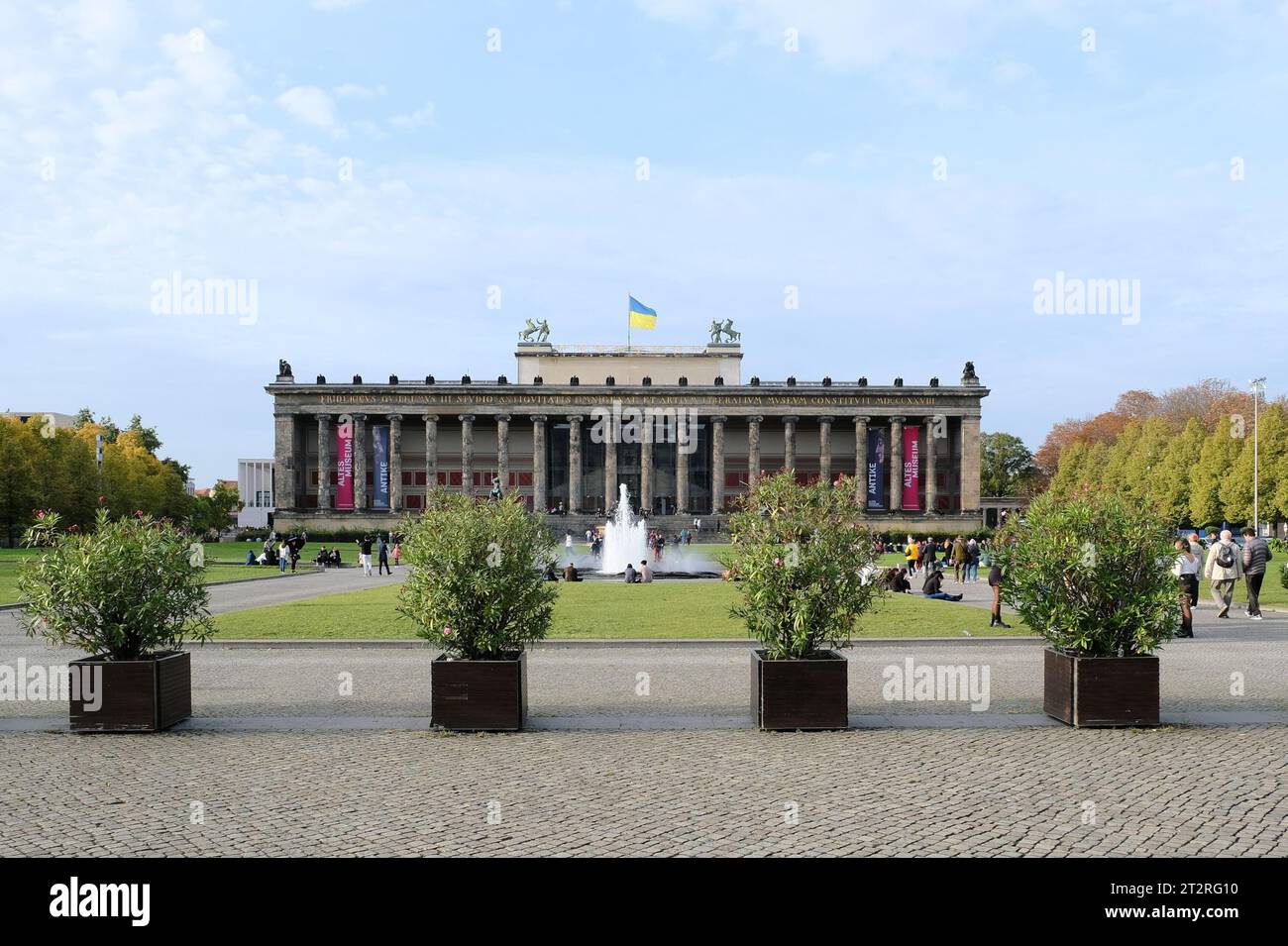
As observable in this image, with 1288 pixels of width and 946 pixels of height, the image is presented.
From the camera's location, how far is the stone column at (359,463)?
330ft

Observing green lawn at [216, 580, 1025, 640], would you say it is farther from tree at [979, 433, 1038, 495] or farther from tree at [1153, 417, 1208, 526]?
tree at [979, 433, 1038, 495]

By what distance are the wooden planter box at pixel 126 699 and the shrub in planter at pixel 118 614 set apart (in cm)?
1

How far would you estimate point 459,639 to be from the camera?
1198 centimetres

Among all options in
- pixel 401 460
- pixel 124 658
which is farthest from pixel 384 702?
pixel 401 460

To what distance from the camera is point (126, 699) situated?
11648 mm

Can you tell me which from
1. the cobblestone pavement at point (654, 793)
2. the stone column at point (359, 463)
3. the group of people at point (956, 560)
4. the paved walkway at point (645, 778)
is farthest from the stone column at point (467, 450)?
the cobblestone pavement at point (654, 793)

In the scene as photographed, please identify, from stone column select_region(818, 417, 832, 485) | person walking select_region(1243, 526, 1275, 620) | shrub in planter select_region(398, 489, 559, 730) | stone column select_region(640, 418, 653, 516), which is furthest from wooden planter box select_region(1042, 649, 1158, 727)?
stone column select_region(640, 418, 653, 516)

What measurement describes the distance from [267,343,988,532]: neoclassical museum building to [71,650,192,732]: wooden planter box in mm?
86450

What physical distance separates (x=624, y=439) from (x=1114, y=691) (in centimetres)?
9523

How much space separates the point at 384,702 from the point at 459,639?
2291 millimetres

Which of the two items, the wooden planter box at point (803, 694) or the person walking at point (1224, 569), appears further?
the person walking at point (1224, 569)

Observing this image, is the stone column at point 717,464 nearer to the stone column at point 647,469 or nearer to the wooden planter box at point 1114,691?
the stone column at point 647,469

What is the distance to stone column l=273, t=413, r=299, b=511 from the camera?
10256cm
